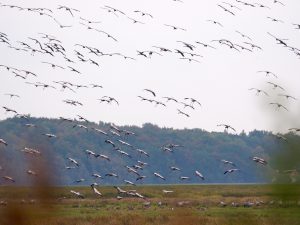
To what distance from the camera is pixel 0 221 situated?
9.00 m

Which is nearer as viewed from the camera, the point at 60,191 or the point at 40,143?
the point at 60,191

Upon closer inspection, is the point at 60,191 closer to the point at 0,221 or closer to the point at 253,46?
the point at 0,221

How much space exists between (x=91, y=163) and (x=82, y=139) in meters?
8.25

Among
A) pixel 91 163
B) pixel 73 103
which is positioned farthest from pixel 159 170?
pixel 73 103

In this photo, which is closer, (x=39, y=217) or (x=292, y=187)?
(x=39, y=217)

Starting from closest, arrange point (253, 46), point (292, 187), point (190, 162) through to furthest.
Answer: point (292, 187) → point (253, 46) → point (190, 162)

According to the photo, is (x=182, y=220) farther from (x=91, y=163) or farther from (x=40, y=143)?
(x=91, y=163)

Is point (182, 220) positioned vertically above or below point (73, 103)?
below

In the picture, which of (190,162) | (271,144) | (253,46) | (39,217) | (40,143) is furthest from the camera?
(190,162)

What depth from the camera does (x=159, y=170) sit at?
192 meters

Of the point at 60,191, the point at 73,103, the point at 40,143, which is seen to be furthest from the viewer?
the point at 73,103

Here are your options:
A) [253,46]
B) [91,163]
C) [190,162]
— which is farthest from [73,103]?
[190,162]

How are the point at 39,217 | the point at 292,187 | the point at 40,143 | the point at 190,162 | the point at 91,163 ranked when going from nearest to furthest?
the point at 39,217 < the point at 40,143 < the point at 292,187 < the point at 91,163 < the point at 190,162

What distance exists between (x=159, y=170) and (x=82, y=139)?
980 inches
